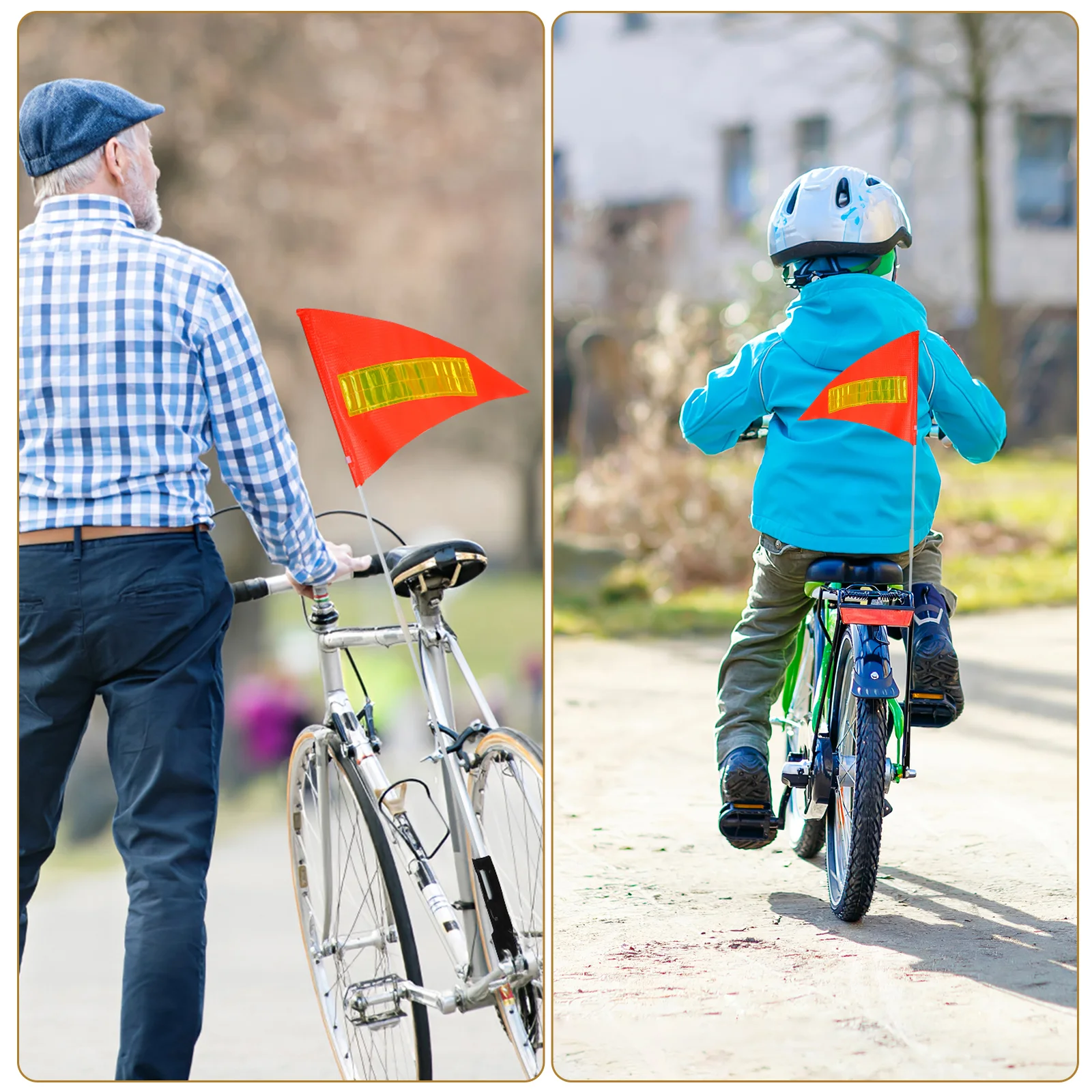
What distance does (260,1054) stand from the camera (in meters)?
2.61

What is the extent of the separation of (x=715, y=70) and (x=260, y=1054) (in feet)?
34.1

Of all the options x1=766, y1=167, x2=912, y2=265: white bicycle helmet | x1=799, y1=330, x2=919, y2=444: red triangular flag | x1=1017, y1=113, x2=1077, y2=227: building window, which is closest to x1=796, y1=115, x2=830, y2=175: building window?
x1=1017, y1=113, x2=1077, y2=227: building window

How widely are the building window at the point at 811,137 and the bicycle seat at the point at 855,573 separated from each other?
30.8 feet

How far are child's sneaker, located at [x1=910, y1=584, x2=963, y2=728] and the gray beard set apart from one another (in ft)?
5.44

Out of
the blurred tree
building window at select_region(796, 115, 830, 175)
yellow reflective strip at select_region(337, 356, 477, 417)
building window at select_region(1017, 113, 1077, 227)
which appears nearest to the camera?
yellow reflective strip at select_region(337, 356, 477, 417)

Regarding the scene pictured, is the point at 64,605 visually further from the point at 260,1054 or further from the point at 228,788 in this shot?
the point at 228,788

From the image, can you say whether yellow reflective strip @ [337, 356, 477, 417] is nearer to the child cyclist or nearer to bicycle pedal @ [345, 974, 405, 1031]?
the child cyclist

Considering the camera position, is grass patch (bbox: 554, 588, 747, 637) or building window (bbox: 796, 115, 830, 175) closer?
grass patch (bbox: 554, 588, 747, 637)

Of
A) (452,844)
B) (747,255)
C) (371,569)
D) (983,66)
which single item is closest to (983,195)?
(983,66)

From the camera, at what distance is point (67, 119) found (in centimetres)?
232

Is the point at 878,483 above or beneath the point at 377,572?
above

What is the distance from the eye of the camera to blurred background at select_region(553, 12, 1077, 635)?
23.4ft

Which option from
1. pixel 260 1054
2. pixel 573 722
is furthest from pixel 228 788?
pixel 260 1054

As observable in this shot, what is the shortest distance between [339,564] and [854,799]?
3.59 ft
